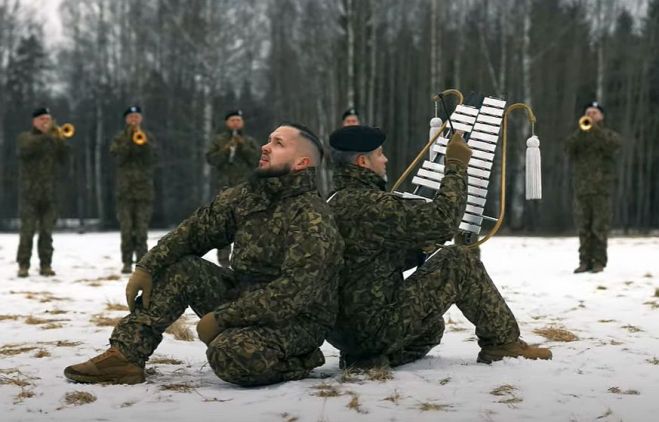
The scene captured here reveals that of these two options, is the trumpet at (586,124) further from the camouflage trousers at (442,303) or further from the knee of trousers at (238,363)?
the knee of trousers at (238,363)

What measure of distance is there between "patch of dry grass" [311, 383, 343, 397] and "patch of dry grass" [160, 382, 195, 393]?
55 centimetres

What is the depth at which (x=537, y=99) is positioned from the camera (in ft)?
81.9

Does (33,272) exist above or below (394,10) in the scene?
below

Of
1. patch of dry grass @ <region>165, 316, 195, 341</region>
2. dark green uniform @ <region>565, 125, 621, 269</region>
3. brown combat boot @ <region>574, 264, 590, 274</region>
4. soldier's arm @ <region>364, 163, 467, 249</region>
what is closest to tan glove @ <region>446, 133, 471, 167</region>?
soldier's arm @ <region>364, 163, 467, 249</region>

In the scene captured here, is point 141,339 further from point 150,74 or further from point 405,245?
point 150,74

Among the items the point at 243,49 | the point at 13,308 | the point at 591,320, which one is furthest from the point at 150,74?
the point at 591,320

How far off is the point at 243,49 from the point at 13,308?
56.1ft

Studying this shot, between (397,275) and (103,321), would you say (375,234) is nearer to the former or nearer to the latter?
(397,275)

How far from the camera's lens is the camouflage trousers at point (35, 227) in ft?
30.6

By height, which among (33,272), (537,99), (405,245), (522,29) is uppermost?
(522,29)

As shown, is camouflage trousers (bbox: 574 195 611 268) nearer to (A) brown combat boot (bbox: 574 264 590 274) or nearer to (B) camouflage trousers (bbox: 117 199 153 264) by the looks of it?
(A) brown combat boot (bbox: 574 264 590 274)

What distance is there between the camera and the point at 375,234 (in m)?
3.50

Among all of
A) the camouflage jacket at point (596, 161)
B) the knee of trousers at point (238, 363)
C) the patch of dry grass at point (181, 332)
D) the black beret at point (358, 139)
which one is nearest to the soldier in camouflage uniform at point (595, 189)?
the camouflage jacket at point (596, 161)

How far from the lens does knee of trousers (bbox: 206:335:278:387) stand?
10.8 ft
